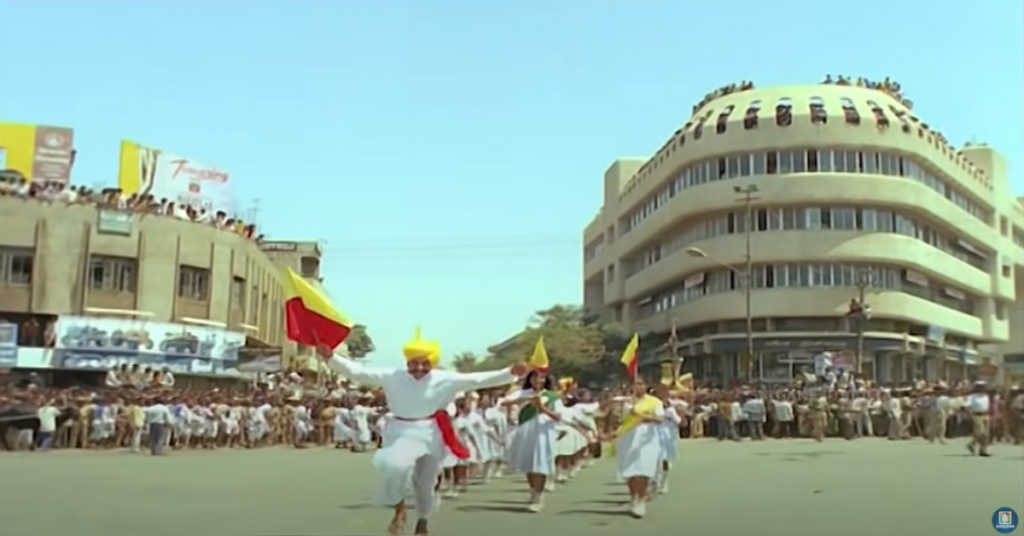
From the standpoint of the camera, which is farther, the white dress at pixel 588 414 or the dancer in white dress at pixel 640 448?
the white dress at pixel 588 414

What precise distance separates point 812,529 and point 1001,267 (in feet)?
152

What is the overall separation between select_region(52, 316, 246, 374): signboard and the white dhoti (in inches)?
1063

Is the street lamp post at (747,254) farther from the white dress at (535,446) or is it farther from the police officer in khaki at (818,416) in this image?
the white dress at (535,446)

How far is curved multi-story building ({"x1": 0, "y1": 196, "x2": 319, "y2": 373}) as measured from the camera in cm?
3422

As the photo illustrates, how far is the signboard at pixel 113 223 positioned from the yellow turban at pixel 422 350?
94.0 ft

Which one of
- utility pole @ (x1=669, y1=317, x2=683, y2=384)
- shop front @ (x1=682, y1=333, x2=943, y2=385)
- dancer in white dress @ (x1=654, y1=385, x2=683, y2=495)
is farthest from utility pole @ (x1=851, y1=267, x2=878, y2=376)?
dancer in white dress @ (x1=654, y1=385, x2=683, y2=495)

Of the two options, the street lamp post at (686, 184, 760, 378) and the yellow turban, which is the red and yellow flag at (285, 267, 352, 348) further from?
the street lamp post at (686, 184, 760, 378)

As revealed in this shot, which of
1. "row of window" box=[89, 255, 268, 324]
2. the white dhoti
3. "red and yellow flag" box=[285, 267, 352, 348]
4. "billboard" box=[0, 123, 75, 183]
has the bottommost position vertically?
the white dhoti

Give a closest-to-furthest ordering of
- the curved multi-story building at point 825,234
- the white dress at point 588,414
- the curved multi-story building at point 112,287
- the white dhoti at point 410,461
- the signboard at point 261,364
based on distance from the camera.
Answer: the white dhoti at point 410,461, the white dress at point 588,414, the curved multi-story building at point 112,287, the signboard at point 261,364, the curved multi-story building at point 825,234

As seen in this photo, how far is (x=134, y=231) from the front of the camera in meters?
35.8

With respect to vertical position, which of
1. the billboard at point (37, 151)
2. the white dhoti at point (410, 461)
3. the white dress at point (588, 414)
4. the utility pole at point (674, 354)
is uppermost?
the billboard at point (37, 151)

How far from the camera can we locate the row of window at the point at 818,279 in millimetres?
48031

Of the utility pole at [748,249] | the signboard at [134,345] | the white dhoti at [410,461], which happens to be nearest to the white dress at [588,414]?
the white dhoti at [410,461]

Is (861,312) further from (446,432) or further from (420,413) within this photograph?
(420,413)
